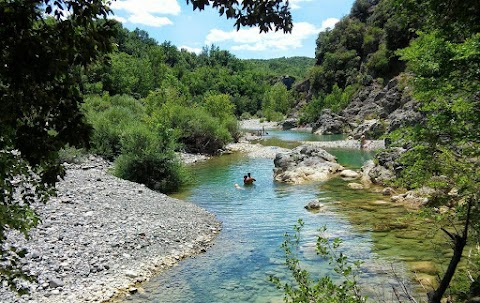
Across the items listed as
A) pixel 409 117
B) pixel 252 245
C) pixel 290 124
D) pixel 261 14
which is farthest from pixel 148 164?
pixel 290 124

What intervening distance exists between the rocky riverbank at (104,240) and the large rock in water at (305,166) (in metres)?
10.4

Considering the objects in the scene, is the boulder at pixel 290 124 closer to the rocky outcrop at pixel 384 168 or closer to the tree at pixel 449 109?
the rocky outcrop at pixel 384 168

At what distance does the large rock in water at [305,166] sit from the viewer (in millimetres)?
27969

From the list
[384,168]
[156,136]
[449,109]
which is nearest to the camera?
[449,109]

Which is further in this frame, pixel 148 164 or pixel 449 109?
pixel 148 164

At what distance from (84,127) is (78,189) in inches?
655

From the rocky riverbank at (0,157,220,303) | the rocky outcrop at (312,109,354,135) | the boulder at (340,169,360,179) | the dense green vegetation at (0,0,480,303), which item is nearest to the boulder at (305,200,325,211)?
the rocky riverbank at (0,157,220,303)

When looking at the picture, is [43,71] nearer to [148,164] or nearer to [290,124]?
[148,164]

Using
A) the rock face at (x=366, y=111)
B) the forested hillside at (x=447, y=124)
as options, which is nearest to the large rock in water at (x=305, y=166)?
the forested hillside at (x=447, y=124)

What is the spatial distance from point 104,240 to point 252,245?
5217mm

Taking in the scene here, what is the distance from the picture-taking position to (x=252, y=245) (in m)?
14.7

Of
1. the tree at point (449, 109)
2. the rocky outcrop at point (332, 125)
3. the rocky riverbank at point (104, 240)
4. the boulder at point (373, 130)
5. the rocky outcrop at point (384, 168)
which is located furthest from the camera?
the rocky outcrop at point (332, 125)

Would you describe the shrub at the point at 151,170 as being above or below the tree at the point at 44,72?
below

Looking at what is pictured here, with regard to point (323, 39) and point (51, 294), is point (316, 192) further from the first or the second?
point (323, 39)
